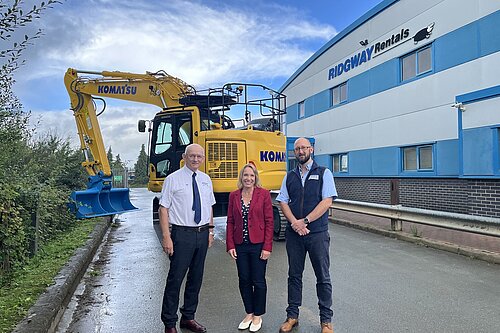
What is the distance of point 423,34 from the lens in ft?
47.7

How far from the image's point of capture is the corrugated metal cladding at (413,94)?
11.4 metres

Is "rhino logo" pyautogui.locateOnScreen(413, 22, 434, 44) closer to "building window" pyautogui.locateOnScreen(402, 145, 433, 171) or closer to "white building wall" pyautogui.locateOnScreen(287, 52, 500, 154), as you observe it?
"white building wall" pyautogui.locateOnScreen(287, 52, 500, 154)

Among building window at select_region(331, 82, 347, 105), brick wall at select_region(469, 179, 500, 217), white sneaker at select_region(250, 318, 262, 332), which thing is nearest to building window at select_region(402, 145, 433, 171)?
brick wall at select_region(469, 179, 500, 217)

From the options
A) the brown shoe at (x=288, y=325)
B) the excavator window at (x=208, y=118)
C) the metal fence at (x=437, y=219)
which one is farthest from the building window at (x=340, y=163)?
the brown shoe at (x=288, y=325)

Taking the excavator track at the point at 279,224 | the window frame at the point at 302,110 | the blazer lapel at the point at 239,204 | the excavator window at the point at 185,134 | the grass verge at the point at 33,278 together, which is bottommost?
the grass verge at the point at 33,278

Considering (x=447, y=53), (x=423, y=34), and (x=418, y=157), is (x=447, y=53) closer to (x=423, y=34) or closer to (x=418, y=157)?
(x=423, y=34)

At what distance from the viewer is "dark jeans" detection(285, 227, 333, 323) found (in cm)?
436

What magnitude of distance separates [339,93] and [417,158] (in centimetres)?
660

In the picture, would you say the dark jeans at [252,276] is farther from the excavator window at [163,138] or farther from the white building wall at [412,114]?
the white building wall at [412,114]

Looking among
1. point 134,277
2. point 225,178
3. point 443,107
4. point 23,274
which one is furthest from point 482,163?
point 23,274

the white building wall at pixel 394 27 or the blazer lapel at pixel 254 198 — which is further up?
the white building wall at pixel 394 27

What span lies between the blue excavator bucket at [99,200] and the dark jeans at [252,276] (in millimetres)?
8311

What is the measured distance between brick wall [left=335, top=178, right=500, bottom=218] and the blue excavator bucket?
9.68 meters

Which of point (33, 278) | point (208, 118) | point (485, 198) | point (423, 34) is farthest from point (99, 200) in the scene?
point (423, 34)
